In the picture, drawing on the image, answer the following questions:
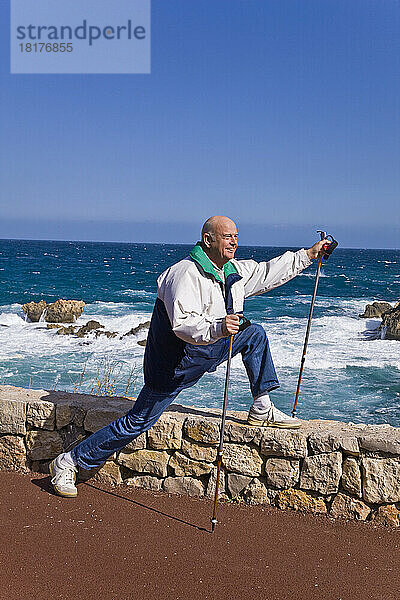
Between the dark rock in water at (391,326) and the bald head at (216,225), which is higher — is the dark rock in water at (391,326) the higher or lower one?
the lower one

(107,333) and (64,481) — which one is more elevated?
(64,481)

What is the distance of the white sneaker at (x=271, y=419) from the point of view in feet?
14.4

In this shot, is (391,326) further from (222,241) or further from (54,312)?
(222,241)

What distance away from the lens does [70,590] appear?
343 cm

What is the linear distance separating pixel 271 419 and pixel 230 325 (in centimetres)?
113

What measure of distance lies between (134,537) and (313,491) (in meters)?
1.27

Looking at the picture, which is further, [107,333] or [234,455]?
[107,333]

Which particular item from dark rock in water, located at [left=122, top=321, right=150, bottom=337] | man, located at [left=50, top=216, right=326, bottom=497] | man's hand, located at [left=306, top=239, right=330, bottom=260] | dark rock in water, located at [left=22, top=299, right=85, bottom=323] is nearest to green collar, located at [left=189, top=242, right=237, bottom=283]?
man, located at [left=50, top=216, right=326, bottom=497]

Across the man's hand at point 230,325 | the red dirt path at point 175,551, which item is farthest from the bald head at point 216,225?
the red dirt path at point 175,551

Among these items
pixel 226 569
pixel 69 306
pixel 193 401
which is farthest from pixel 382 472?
pixel 69 306

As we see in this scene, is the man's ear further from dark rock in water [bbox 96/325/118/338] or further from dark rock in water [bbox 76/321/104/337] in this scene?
dark rock in water [bbox 76/321/104/337]

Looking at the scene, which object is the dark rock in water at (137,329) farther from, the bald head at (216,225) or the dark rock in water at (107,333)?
the bald head at (216,225)

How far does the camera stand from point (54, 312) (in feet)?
87.5

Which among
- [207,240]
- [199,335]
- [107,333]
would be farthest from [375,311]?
[199,335]
